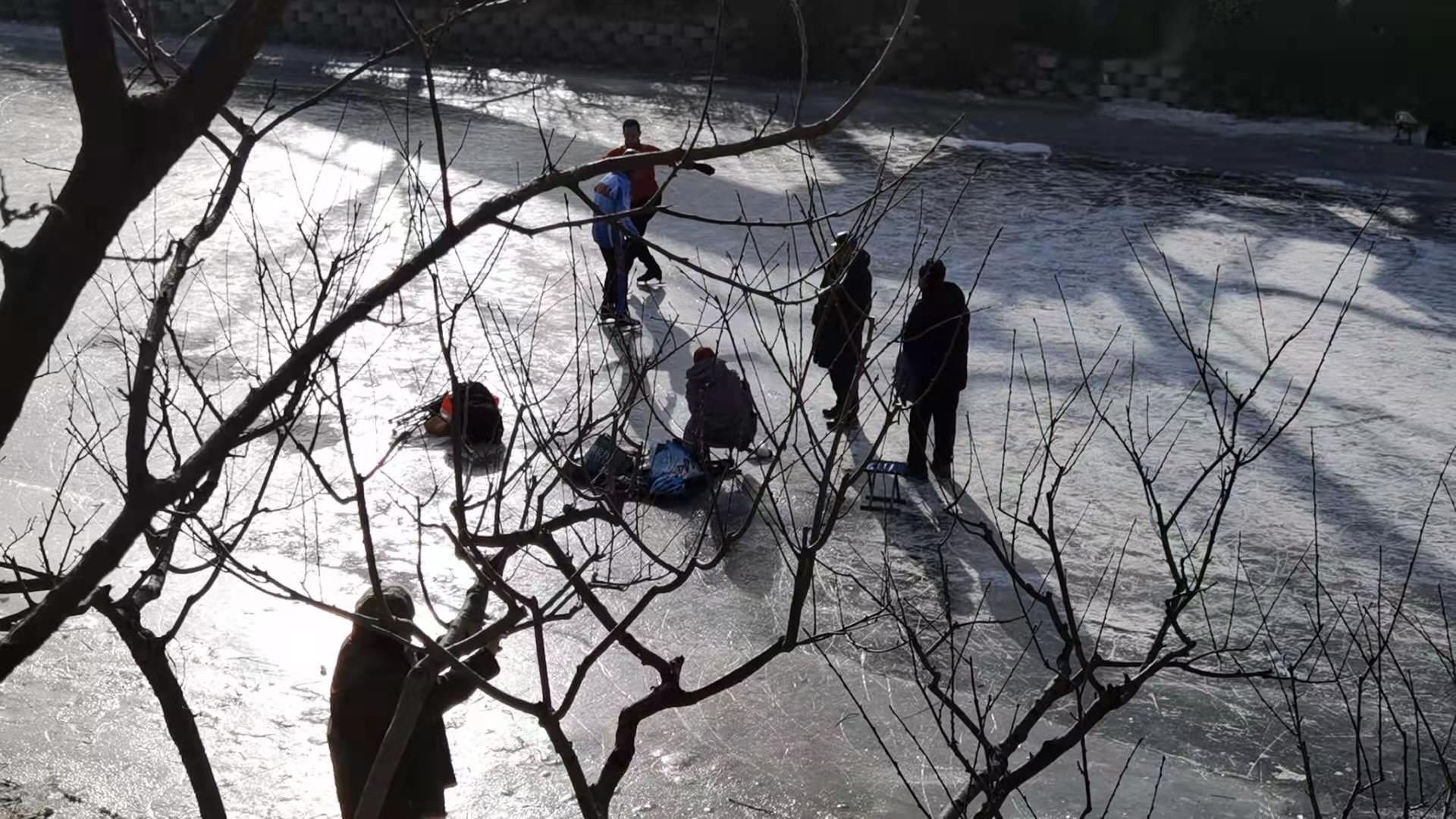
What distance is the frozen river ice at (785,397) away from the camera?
6309 millimetres

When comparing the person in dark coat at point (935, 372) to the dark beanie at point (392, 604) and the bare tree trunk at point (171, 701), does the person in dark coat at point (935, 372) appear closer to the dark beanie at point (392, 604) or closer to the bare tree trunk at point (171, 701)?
the dark beanie at point (392, 604)

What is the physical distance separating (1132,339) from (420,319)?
18.9 ft

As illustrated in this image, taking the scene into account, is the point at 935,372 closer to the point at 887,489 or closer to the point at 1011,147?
the point at 887,489

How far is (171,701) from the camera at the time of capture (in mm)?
3875

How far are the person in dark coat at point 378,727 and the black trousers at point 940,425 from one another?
16.1 ft

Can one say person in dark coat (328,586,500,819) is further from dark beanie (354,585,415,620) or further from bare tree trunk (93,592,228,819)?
bare tree trunk (93,592,228,819)

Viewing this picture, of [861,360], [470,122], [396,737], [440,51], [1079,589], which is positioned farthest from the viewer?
[440,51]

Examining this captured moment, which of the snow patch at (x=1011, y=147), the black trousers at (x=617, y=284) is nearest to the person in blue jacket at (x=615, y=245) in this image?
the black trousers at (x=617, y=284)

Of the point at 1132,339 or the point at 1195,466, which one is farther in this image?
the point at 1132,339

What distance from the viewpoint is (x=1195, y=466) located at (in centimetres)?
965

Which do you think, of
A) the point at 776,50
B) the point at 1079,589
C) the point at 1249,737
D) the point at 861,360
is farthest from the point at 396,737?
the point at 776,50

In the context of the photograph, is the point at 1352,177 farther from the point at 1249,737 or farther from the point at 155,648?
the point at 155,648

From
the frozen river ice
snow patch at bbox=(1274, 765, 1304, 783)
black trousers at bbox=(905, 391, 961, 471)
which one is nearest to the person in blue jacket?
the frozen river ice

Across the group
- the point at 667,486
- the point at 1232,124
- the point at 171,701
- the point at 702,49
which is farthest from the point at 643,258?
the point at 702,49
